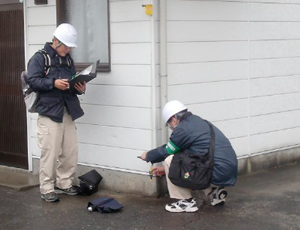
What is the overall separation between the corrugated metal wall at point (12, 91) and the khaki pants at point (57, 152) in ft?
4.17

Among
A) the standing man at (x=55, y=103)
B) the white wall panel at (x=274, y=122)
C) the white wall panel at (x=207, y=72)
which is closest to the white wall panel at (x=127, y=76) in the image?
the white wall panel at (x=207, y=72)

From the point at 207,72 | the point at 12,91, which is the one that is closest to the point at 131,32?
the point at 207,72

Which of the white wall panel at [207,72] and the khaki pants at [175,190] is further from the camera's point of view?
the white wall panel at [207,72]

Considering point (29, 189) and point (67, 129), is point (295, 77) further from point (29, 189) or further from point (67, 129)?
point (29, 189)

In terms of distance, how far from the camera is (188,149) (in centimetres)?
628

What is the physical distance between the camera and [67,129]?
278 inches

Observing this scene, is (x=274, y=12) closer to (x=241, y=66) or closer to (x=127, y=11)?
(x=241, y=66)

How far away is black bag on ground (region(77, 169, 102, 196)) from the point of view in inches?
282

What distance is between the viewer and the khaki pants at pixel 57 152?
6844mm

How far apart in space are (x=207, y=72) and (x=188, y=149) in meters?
1.45

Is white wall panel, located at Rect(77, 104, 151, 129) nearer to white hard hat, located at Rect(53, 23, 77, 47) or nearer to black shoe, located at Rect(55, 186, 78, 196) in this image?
black shoe, located at Rect(55, 186, 78, 196)

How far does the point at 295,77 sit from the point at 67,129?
11.9 feet

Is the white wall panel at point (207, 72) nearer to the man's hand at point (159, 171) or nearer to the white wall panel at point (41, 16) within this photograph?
the man's hand at point (159, 171)

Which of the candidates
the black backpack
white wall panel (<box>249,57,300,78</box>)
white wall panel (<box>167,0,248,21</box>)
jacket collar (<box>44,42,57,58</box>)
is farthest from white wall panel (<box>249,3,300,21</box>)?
the black backpack
